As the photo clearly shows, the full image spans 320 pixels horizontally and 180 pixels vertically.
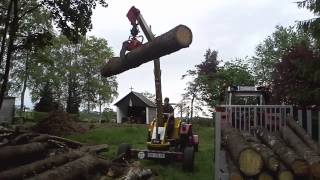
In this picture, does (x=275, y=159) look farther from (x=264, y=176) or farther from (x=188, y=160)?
(x=188, y=160)

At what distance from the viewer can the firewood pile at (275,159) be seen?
23.7 feet

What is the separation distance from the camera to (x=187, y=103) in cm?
4459

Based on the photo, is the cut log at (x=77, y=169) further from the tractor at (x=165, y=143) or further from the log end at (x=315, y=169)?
the log end at (x=315, y=169)

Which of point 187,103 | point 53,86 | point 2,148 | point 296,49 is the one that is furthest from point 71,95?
point 2,148

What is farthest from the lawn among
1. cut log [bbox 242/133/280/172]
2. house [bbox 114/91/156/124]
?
house [bbox 114/91/156/124]

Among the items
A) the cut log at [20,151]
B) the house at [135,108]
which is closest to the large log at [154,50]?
the cut log at [20,151]

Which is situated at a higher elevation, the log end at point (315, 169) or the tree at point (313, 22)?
the tree at point (313, 22)

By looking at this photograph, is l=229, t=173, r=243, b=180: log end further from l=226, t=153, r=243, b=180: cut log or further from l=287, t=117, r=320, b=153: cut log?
l=287, t=117, r=320, b=153: cut log

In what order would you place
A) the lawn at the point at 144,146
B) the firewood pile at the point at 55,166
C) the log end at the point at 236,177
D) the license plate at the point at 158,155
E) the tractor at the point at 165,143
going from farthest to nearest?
the license plate at the point at 158,155, the tractor at the point at 165,143, the lawn at the point at 144,146, the firewood pile at the point at 55,166, the log end at the point at 236,177

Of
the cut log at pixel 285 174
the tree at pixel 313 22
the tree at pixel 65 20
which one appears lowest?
the cut log at pixel 285 174

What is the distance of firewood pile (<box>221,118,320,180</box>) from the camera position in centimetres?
723

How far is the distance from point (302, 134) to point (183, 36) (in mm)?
2422

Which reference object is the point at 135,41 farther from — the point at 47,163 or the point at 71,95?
the point at 71,95

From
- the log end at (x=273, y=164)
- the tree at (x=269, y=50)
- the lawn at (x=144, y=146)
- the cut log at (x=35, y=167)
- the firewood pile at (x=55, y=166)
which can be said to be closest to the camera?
the log end at (x=273, y=164)
